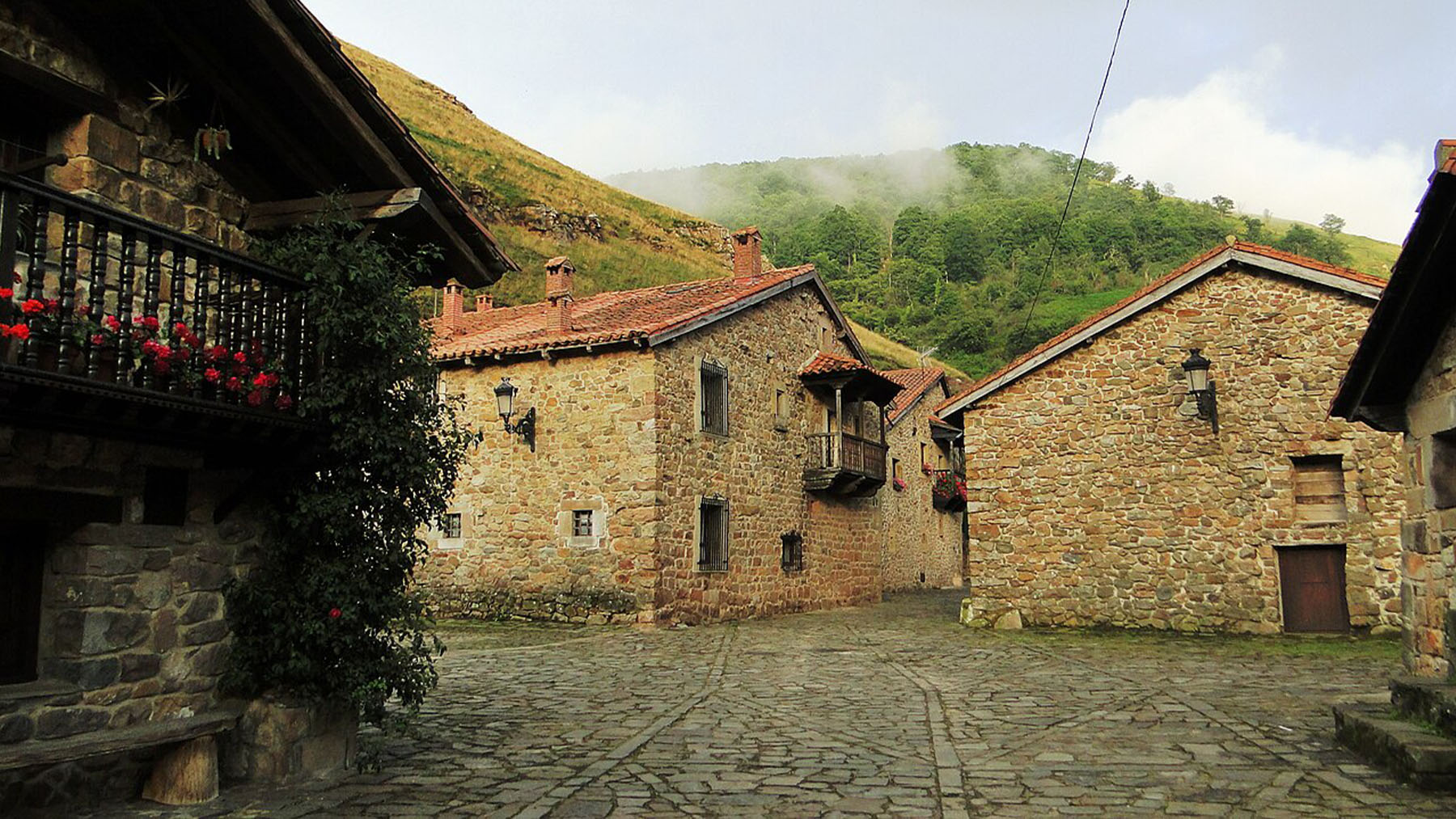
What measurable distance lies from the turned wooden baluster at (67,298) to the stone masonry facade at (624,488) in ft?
39.9

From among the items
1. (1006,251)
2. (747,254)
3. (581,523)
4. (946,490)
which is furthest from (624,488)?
(1006,251)

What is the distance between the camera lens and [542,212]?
2089 inches

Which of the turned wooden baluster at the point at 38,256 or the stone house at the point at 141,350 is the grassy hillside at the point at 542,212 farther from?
the turned wooden baluster at the point at 38,256

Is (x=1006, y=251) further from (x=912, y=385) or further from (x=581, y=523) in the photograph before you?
(x=581, y=523)

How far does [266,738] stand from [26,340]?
2.64 meters

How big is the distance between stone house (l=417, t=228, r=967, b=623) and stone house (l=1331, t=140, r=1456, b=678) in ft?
36.2

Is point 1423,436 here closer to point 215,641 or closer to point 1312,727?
point 1312,727

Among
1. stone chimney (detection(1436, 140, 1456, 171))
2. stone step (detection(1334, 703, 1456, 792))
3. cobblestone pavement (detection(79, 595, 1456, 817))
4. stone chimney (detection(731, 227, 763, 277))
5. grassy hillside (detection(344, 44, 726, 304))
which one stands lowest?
cobblestone pavement (detection(79, 595, 1456, 817))

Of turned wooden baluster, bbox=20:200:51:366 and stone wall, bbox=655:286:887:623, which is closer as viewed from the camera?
turned wooden baluster, bbox=20:200:51:366

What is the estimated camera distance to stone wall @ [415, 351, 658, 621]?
55.1 feet

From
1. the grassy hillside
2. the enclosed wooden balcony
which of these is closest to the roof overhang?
the enclosed wooden balcony

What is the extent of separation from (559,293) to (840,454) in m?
7.31

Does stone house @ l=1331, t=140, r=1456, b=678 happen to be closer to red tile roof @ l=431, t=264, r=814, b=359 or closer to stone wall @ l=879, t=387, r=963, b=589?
red tile roof @ l=431, t=264, r=814, b=359

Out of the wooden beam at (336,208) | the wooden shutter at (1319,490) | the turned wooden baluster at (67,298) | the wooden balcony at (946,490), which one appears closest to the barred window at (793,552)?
the wooden shutter at (1319,490)
